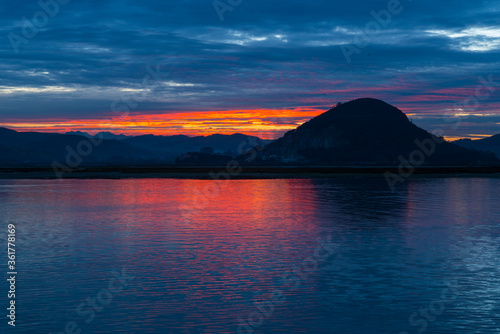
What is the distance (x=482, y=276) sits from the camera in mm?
25328

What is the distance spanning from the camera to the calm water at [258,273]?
1898 centimetres

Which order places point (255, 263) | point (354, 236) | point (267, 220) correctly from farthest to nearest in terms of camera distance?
point (267, 220) → point (354, 236) → point (255, 263)

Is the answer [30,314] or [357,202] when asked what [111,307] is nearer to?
[30,314]

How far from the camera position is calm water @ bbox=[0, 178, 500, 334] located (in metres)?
19.0

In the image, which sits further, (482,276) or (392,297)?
(482,276)

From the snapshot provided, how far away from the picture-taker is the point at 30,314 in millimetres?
19547

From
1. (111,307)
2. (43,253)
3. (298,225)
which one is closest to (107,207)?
(298,225)

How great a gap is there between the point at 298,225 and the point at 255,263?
53.1 feet

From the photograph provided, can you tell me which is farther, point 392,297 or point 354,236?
point 354,236

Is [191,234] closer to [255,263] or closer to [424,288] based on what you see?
[255,263]

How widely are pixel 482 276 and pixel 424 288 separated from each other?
12.8 ft

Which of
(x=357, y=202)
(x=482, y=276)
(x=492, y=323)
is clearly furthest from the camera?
(x=357, y=202)

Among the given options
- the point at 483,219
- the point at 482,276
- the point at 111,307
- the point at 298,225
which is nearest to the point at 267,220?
the point at 298,225

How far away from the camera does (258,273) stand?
26.2 metres
